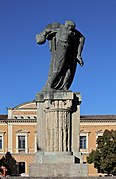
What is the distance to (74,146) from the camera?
1130 cm

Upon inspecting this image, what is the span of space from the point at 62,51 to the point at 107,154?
142 feet

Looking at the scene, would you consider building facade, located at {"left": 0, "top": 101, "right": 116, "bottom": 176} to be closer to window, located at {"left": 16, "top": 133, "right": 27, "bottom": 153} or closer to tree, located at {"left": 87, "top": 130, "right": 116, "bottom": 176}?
window, located at {"left": 16, "top": 133, "right": 27, "bottom": 153}

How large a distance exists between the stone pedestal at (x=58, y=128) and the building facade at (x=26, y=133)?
62544mm

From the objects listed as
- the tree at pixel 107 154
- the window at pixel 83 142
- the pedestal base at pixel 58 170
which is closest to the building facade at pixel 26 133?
the window at pixel 83 142

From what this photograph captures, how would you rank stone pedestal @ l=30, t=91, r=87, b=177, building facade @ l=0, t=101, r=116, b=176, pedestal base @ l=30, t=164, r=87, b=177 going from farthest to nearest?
building facade @ l=0, t=101, r=116, b=176 → stone pedestal @ l=30, t=91, r=87, b=177 → pedestal base @ l=30, t=164, r=87, b=177

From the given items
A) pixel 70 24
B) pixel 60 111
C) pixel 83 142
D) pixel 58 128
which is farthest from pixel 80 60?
pixel 83 142

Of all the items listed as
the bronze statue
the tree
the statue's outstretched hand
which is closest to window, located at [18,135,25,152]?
the tree

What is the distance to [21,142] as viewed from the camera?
7488cm

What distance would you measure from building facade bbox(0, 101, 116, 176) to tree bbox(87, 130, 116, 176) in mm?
16852

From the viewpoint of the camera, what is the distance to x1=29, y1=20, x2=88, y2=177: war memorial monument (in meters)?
10.7

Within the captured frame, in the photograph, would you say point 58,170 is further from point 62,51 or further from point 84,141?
point 84,141

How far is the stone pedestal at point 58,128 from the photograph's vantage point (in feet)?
36.1

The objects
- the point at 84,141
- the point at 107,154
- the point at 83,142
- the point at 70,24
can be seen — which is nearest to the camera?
the point at 70,24

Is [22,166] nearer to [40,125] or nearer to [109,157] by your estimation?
[109,157]
